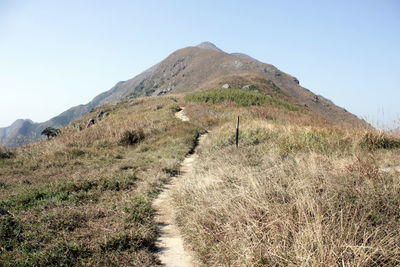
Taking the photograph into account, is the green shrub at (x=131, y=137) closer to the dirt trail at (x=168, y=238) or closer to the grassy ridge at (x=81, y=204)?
the grassy ridge at (x=81, y=204)

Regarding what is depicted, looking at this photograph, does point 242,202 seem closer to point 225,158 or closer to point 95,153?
point 225,158

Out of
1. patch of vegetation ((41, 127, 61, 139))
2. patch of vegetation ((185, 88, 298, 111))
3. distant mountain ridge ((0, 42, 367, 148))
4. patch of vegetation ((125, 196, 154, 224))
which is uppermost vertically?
distant mountain ridge ((0, 42, 367, 148))

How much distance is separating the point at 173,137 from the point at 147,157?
11.7 feet

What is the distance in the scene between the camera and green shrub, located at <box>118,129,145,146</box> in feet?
45.5

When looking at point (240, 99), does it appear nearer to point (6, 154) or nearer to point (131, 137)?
point (131, 137)

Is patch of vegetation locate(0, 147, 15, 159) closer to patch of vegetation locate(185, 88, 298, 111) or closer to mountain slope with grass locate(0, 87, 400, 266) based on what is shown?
mountain slope with grass locate(0, 87, 400, 266)

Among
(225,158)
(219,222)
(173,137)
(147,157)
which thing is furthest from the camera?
(173,137)

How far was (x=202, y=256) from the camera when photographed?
365cm

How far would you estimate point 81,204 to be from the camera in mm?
5754

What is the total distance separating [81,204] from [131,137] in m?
8.69

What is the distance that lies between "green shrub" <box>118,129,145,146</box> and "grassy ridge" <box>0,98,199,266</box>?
1.30 metres

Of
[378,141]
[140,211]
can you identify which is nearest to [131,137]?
[140,211]

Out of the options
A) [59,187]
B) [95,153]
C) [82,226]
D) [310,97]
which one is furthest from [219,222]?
[310,97]

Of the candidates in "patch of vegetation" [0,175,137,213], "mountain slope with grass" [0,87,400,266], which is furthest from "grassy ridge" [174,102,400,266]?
"patch of vegetation" [0,175,137,213]
